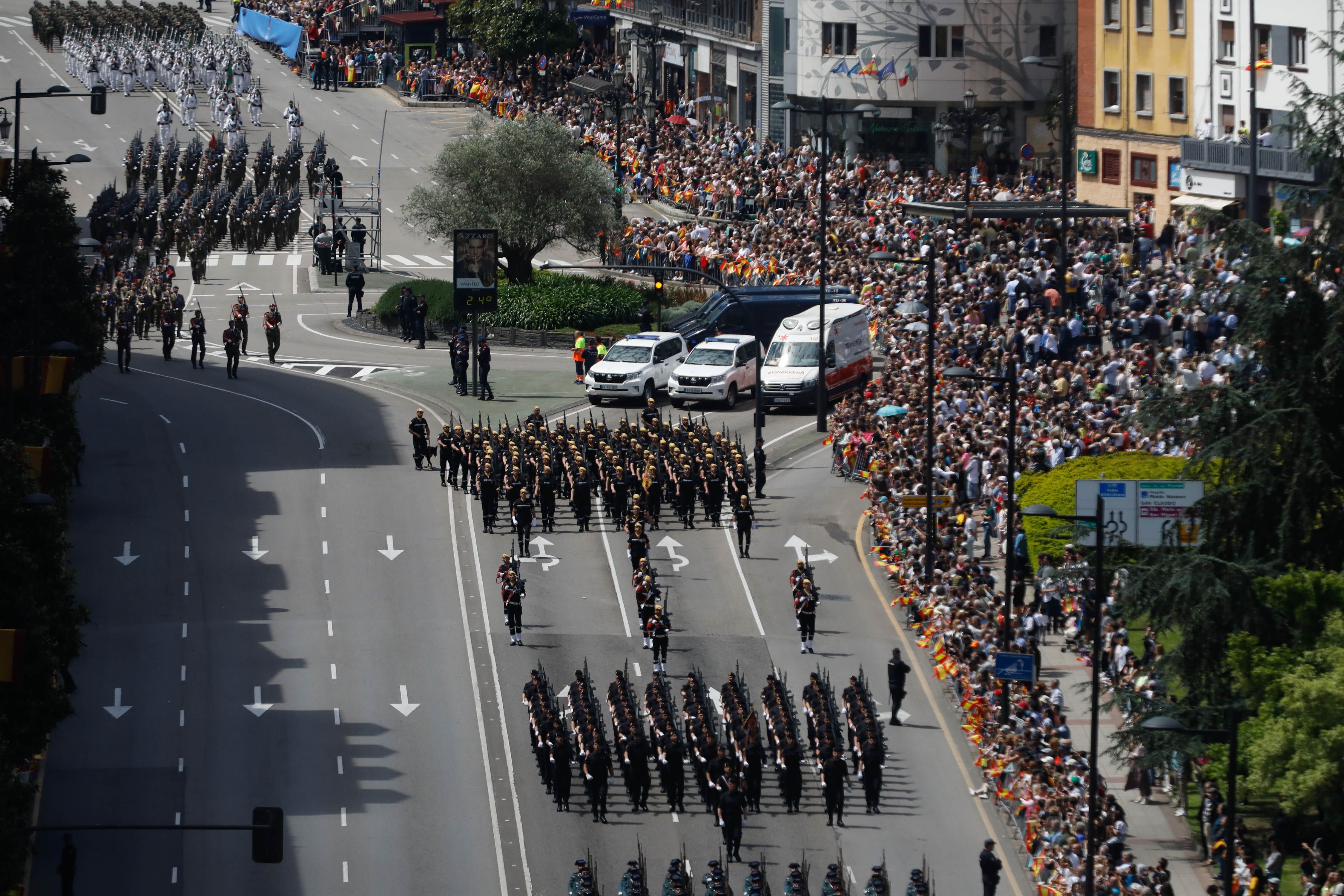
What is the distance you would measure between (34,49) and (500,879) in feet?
319

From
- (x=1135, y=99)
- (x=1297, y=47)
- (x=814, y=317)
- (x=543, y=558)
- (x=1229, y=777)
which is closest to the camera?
(x=1229, y=777)

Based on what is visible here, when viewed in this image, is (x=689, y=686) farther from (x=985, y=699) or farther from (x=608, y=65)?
(x=608, y=65)

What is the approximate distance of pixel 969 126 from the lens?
6650cm

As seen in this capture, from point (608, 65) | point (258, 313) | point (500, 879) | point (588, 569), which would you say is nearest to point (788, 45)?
point (608, 65)

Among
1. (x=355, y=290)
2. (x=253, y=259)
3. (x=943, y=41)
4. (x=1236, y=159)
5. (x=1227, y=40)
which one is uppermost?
(x=943, y=41)

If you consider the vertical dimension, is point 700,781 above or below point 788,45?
below

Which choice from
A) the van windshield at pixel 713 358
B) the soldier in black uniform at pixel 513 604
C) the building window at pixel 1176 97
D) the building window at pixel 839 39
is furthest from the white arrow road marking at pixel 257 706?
the building window at pixel 839 39

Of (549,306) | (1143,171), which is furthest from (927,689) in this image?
(1143,171)

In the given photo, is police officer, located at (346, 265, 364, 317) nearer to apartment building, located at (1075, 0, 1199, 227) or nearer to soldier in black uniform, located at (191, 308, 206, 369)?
soldier in black uniform, located at (191, 308, 206, 369)

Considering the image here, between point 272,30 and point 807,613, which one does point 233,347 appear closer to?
point 807,613

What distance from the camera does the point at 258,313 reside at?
2724 inches

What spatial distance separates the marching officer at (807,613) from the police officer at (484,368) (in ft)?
59.0

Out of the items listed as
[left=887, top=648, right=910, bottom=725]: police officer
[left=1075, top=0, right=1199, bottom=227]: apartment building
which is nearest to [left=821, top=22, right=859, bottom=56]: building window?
[left=1075, top=0, right=1199, bottom=227]: apartment building

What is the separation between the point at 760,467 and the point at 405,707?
492 inches
